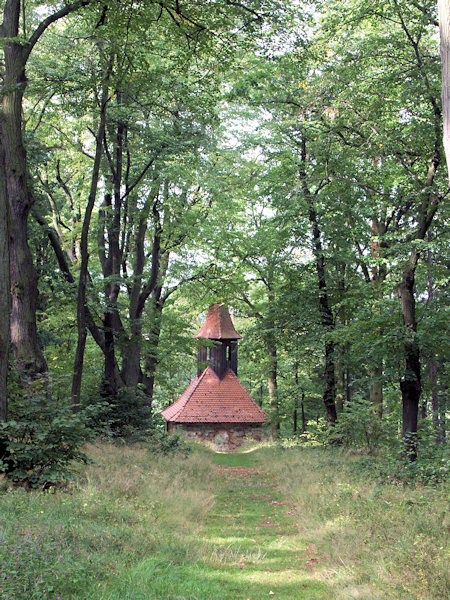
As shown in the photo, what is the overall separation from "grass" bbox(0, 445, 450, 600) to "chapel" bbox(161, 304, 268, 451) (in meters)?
17.4

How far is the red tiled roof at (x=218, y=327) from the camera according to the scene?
93.8 ft

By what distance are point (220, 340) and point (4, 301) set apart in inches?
861

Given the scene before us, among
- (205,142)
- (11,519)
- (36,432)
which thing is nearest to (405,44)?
(205,142)

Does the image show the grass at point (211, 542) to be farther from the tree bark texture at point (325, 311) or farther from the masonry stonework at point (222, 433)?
the masonry stonework at point (222, 433)

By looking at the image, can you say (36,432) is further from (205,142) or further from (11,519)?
(205,142)

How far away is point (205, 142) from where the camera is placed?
15.9 meters

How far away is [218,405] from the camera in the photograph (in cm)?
2750

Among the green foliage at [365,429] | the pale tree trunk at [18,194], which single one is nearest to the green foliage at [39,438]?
the pale tree trunk at [18,194]

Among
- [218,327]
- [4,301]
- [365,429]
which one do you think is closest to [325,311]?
[365,429]

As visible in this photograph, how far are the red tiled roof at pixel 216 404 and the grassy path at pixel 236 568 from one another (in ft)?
59.3

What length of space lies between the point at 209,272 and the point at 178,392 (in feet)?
75.5

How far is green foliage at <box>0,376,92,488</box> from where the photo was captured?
6.89 metres

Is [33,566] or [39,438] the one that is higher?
[39,438]

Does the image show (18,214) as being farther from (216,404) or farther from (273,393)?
(216,404)
